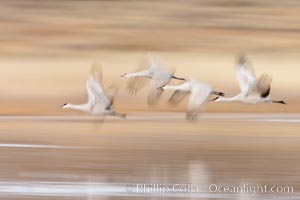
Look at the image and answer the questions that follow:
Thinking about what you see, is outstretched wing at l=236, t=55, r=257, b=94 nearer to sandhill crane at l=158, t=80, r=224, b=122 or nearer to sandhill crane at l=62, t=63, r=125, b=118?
sandhill crane at l=158, t=80, r=224, b=122

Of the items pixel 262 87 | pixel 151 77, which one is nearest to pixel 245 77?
pixel 262 87

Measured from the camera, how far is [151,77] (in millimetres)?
6570

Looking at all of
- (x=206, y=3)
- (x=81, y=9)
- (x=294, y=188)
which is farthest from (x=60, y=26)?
(x=294, y=188)

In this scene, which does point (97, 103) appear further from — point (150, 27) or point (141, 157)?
point (150, 27)

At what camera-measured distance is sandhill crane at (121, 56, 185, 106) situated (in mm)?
6677

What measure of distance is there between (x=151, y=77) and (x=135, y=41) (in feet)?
2.42

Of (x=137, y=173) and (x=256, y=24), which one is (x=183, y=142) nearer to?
(x=137, y=173)

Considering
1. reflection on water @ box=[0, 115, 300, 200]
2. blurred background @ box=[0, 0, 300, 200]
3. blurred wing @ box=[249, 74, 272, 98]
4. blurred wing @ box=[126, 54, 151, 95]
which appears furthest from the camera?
blurred wing @ box=[126, 54, 151, 95]

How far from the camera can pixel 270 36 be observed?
7.29 meters

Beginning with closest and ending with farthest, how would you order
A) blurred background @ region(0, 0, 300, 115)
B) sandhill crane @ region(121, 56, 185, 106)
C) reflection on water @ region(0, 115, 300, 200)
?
reflection on water @ region(0, 115, 300, 200), sandhill crane @ region(121, 56, 185, 106), blurred background @ region(0, 0, 300, 115)

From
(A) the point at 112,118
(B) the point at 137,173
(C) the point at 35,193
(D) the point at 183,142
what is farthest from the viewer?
(A) the point at 112,118

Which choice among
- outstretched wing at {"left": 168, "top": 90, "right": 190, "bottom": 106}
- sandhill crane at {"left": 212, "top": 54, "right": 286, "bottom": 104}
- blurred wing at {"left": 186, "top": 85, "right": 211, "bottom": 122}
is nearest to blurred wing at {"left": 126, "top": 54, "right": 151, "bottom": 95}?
outstretched wing at {"left": 168, "top": 90, "right": 190, "bottom": 106}

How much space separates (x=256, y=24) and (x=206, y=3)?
1.03ft

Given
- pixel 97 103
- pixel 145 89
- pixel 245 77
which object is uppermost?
pixel 145 89
